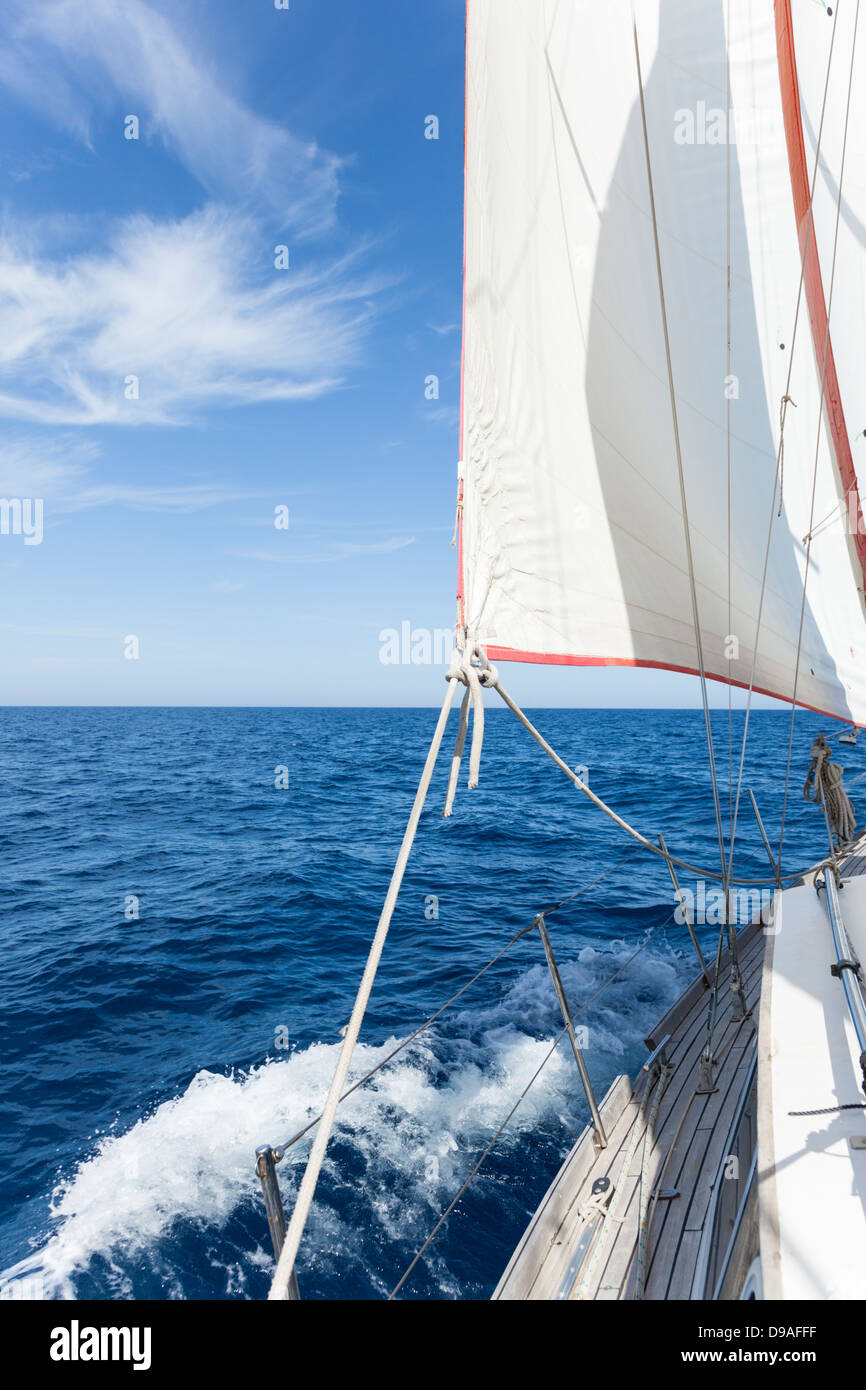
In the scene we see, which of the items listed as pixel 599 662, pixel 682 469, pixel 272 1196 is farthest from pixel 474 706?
pixel 682 469

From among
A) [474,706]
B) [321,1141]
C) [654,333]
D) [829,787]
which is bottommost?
[321,1141]

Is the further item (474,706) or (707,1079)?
(707,1079)

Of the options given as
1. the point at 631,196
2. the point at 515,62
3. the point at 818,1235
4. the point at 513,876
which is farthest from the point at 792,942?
the point at 513,876

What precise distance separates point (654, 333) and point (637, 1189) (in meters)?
5.14

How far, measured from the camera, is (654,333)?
4.72m

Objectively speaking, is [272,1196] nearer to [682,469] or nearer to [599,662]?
[599,662]

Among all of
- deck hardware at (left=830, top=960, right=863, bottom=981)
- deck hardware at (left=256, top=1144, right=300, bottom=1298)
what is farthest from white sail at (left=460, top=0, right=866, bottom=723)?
deck hardware at (left=830, top=960, right=863, bottom=981)

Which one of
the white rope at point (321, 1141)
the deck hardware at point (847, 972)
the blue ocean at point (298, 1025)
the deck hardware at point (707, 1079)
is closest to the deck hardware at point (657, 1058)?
the deck hardware at point (707, 1079)

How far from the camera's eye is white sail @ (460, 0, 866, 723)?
13.0ft

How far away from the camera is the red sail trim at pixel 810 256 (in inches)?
199

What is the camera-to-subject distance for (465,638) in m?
2.94

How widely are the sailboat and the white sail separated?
2 cm

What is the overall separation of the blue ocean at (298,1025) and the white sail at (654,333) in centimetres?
283
